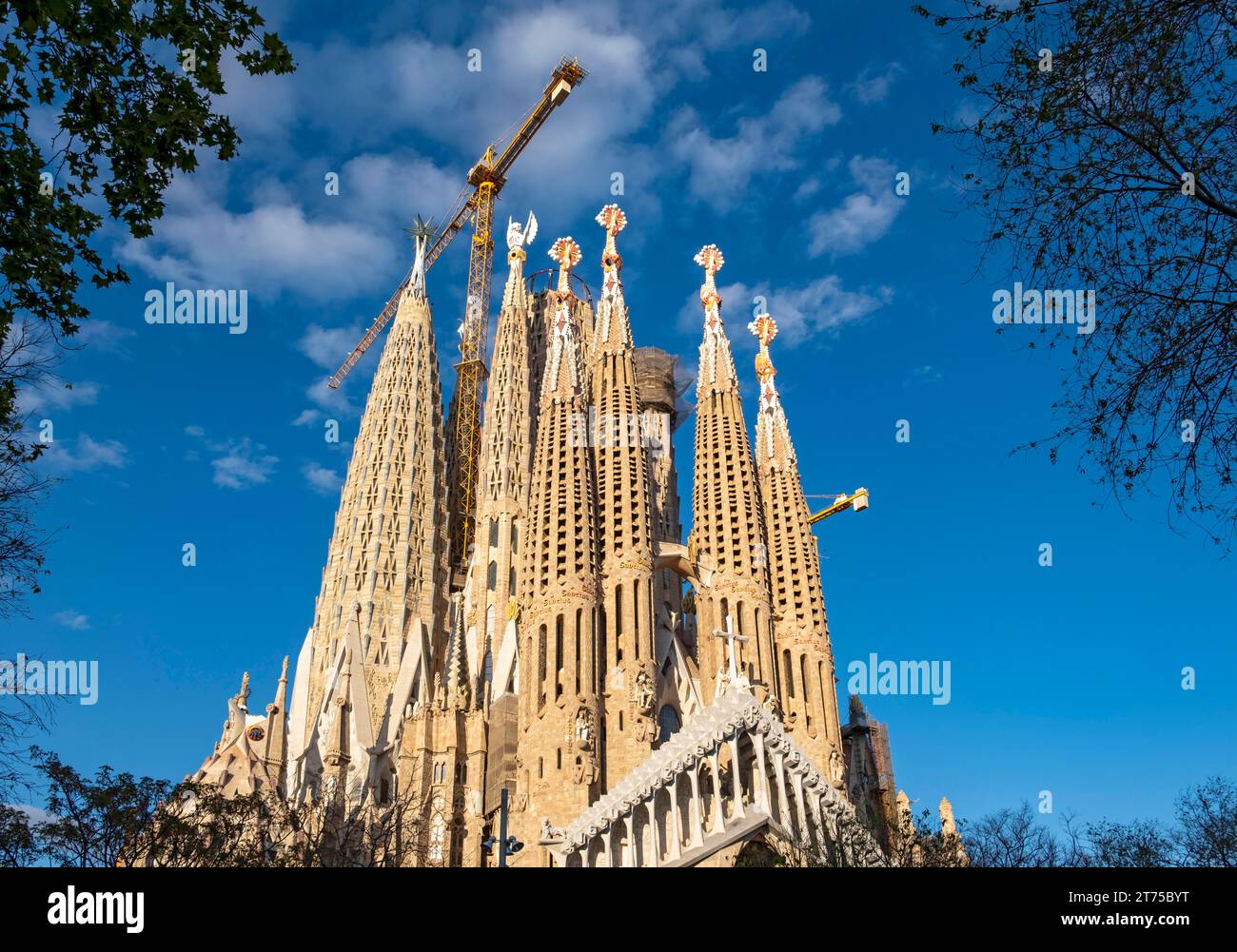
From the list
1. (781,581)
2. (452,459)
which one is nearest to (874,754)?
(781,581)

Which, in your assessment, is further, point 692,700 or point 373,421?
point 373,421

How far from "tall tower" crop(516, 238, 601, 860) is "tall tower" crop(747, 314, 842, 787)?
698 centimetres

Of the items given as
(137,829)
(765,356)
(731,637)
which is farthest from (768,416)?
(137,829)

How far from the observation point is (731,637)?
30031 millimetres

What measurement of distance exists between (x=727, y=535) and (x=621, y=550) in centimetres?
417

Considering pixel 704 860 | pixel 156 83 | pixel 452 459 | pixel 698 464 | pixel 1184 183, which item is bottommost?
pixel 704 860

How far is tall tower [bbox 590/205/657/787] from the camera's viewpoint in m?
33.3

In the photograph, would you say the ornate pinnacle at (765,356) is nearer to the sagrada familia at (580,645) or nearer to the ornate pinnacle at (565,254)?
the sagrada familia at (580,645)

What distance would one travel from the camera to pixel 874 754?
158 feet

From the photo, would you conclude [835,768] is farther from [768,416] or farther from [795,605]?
[768,416]
